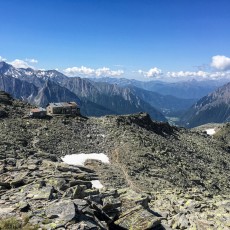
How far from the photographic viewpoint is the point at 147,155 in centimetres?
8331

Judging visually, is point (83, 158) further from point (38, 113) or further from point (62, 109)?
point (62, 109)

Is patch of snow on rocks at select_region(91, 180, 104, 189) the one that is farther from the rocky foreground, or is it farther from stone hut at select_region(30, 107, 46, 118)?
stone hut at select_region(30, 107, 46, 118)

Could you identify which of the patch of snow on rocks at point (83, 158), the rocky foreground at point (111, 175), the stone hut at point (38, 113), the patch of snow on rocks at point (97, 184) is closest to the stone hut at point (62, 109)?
the rocky foreground at point (111, 175)

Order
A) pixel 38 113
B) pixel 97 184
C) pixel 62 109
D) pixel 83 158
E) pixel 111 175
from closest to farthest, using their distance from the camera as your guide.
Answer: pixel 97 184, pixel 111 175, pixel 83 158, pixel 38 113, pixel 62 109

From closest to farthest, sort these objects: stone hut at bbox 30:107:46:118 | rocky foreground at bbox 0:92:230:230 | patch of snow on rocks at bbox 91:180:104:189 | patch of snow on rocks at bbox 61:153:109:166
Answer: rocky foreground at bbox 0:92:230:230 < patch of snow on rocks at bbox 91:180:104:189 < patch of snow on rocks at bbox 61:153:109:166 < stone hut at bbox 30:107:46:118

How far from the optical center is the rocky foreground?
2798cm

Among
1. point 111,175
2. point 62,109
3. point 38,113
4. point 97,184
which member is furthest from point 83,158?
point 62,109

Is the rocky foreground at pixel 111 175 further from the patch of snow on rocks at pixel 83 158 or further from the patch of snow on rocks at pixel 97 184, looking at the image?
the patch of snow on rocks at pixel 97 184

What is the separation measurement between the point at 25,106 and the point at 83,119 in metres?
19.0

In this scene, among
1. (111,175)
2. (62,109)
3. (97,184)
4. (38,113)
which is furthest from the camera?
(62,109)

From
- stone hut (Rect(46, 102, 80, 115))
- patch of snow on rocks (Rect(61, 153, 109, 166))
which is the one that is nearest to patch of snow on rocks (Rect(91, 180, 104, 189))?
patch of snow on rocks (Rect(61, 153, 109, 166))

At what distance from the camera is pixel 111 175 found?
66.8 meters

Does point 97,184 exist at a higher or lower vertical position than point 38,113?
lower

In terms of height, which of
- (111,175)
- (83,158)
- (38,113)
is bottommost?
(111,175)
